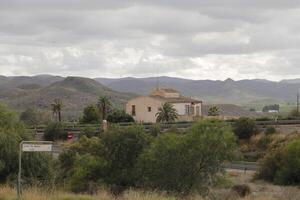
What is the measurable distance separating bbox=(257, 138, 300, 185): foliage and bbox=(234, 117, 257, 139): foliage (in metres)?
21.5

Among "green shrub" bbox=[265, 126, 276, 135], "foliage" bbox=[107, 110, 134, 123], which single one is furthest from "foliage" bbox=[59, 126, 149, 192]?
"foliage" bbox=[107, 110, 134, 123]

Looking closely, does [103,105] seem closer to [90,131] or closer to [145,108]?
[145,108]

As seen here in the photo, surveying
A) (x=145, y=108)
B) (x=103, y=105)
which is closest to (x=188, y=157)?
(x=145, y=108)

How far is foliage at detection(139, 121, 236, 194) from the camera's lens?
31250 mm

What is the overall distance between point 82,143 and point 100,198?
158ft

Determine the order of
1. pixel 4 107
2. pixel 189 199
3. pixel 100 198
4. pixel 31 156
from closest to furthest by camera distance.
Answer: pixel 100 198 < pixel 189 199 < pixel 31 156 < pixel 4 107

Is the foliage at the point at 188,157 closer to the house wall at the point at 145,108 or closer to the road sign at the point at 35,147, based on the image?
the road sign at the point at 35,147

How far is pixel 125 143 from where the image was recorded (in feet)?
129

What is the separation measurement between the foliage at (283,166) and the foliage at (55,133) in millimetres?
40261

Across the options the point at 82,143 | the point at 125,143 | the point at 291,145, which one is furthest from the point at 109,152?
the point at 82,143

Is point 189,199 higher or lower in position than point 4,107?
lower

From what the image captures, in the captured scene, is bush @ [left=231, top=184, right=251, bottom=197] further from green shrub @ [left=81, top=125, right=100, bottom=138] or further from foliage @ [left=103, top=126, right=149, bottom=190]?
green shrub @ [left=81, top=125, right=100, bottom=138]

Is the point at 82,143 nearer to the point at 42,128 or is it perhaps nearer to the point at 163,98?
the point at 42,128

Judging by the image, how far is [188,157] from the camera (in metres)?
32.7
